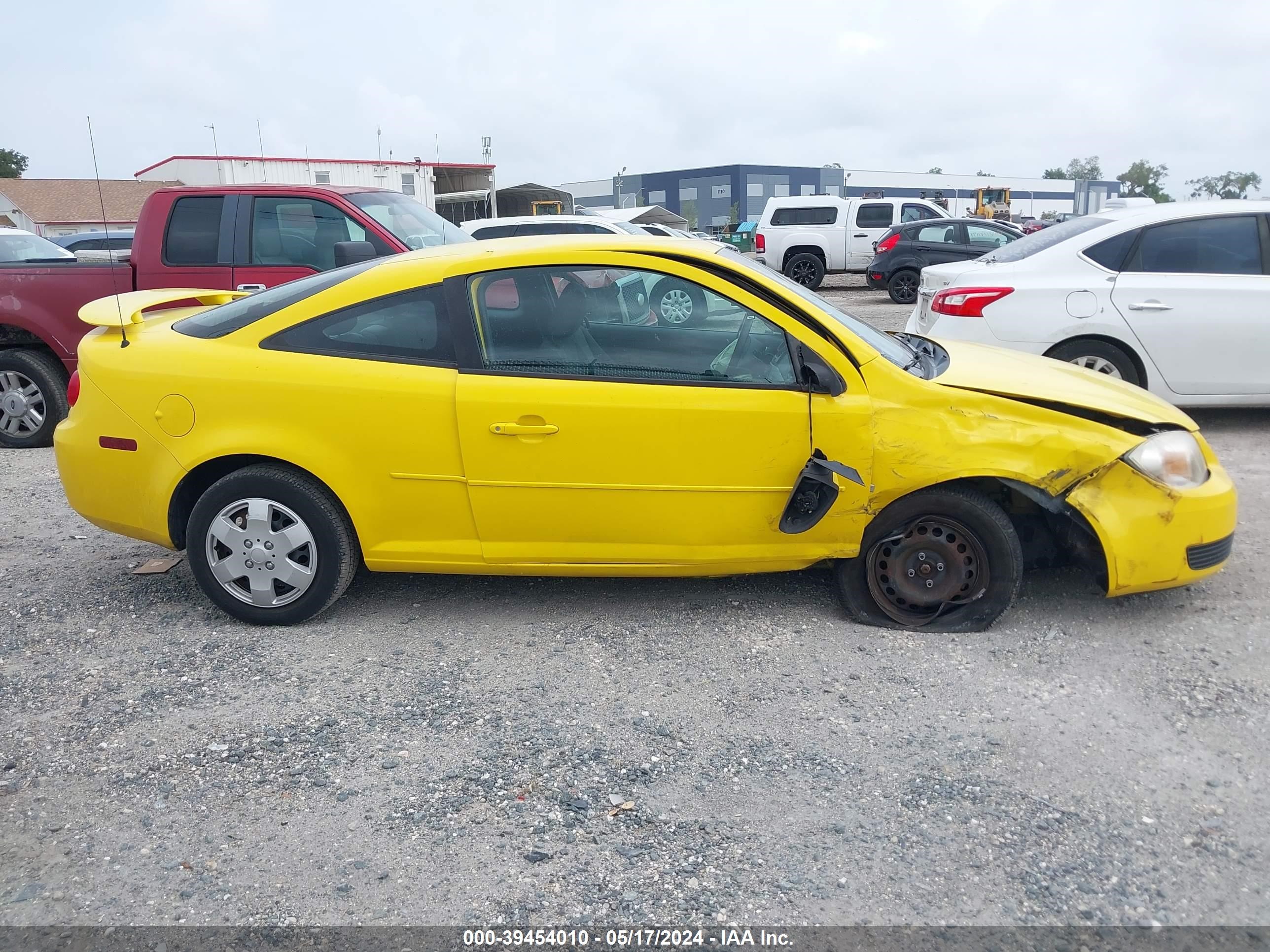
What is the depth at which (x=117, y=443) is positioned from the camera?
3.98 metres

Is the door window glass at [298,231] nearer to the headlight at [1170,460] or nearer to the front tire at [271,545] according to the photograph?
the front tire at [271,545]

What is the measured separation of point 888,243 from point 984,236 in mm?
1662

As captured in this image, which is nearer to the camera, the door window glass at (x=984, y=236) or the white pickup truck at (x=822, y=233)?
the door window glass at (x=984, y=236)

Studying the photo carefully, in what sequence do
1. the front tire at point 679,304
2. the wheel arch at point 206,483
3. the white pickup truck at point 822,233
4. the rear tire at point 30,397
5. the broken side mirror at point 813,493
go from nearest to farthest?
the broken side mirror at point 813,493
the front tire at point 679,304
the wheel arch at point 206,483
the rear tire at point 30,397
the white pickup truck at point 822,233

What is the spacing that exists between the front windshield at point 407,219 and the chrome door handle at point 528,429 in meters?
3.97

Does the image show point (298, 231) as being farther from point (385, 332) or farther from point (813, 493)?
point (813, 493)

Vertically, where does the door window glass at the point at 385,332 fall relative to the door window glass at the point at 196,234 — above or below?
below

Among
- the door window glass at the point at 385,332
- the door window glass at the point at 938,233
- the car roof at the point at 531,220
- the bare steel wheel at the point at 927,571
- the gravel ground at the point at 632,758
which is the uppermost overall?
the car roof at the point at 531,220

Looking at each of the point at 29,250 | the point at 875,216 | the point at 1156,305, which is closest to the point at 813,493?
the point at 1156,305

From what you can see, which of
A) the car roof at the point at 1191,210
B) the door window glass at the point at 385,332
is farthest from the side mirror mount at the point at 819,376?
the car roof at the point at 1191,210

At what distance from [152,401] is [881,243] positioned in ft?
50.0

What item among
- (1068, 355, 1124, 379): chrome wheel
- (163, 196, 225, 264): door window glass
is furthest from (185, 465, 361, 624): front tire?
(1068, 355, 1124, 379): chrome wheel

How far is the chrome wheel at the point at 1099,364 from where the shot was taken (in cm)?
659

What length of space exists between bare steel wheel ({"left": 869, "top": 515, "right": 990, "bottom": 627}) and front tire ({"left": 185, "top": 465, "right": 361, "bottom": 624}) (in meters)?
2.16
